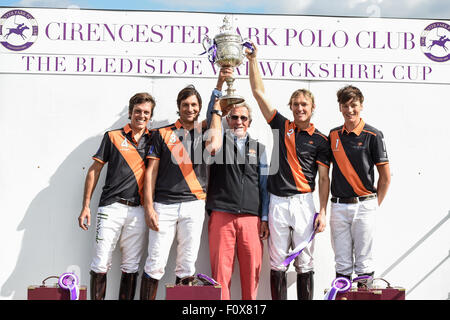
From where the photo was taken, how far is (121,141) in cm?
418

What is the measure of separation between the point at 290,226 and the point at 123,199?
145cm

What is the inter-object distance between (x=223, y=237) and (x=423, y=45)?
8.80 ft

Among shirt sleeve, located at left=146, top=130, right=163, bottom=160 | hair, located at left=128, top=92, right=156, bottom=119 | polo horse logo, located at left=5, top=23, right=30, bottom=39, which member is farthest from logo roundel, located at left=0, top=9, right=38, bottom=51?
shirt sleeve, located at left=146, top=130, right=163, bottom=160

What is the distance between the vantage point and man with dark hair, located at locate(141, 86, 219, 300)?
4000mm

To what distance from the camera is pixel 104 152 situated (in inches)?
164

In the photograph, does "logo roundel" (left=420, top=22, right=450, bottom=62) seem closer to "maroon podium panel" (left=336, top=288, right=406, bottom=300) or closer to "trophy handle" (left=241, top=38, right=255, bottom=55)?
"trophy handle" (left=241, top=38, right=255, bottom=55)

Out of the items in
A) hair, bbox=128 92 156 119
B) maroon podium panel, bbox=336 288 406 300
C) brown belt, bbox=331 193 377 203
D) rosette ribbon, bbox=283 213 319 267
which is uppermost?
hair, bbox=128 92 156 119

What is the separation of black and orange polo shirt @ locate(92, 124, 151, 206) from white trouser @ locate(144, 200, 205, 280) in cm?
28

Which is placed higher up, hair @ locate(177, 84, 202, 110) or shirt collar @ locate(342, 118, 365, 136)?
hair @ locate(177, 84, 202, 110)

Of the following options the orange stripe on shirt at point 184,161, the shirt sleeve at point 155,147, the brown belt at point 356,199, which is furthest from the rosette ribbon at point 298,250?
the shirt sleeve at point 155,147

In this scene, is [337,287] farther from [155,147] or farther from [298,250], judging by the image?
[155,147]

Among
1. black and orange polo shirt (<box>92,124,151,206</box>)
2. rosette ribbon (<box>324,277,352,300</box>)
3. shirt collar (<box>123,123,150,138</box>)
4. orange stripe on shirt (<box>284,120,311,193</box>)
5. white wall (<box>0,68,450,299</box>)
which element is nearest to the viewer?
rosette ribbon (<box>324,277,352,300</box>)

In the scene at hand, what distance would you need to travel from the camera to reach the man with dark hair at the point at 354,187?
3.97m

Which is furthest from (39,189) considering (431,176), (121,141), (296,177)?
(431,176)
